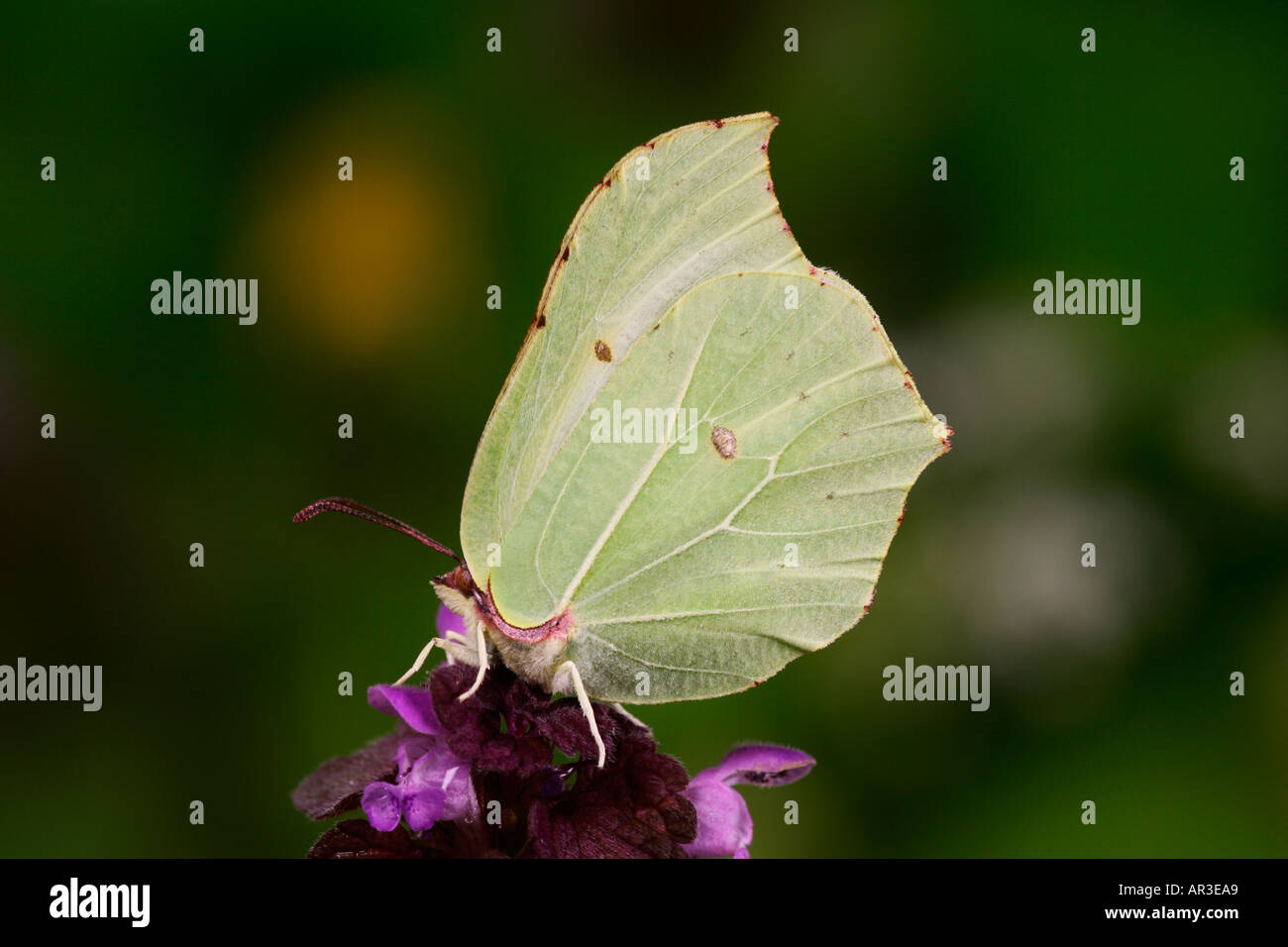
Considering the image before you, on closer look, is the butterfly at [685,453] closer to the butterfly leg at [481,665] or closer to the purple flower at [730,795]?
the butterfly leg at [481,665]

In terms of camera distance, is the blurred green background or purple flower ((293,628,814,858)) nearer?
purple flower ((293,628,814,858))

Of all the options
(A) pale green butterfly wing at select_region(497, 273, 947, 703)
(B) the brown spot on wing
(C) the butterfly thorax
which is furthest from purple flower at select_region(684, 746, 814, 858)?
(B) the brown spot on wing

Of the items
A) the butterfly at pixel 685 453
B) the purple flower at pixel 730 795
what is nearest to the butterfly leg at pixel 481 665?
the butterfly at pixel 685 453

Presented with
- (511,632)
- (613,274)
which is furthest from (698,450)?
(511,632)

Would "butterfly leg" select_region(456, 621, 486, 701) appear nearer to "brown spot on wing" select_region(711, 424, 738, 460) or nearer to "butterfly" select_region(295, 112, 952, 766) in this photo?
"butterfly" select_region(295, 112, 952, 766)

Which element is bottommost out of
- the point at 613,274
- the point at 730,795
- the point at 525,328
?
the point at 730,795

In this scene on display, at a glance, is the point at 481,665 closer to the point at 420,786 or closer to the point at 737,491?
the point at 420,786
